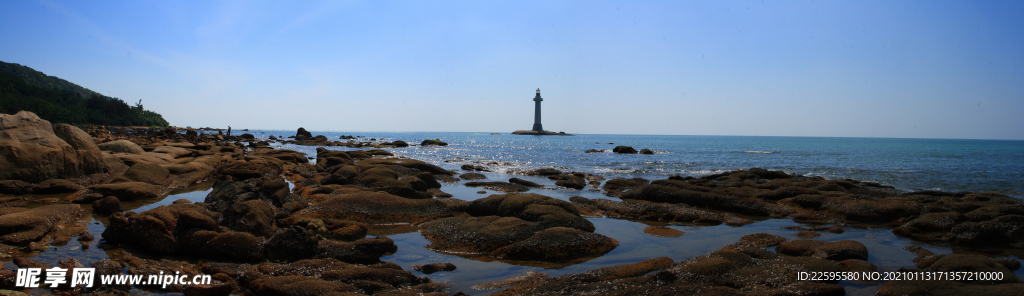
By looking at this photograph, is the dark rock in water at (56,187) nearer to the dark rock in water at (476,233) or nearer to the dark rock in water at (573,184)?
the dark rock in water at (476,233)

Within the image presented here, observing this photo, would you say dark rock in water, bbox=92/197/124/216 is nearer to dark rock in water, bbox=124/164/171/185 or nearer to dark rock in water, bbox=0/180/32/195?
dark rock in water, bbox=0/180/32/195

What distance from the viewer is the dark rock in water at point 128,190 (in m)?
11.6

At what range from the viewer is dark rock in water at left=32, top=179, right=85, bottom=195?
12055 millimetres

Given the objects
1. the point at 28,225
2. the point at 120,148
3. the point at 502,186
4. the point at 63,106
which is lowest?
the point at 502,186

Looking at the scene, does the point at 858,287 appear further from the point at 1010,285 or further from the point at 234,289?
the point at 234,289

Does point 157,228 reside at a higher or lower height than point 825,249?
higher

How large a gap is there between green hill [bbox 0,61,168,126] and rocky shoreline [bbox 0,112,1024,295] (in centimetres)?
5611

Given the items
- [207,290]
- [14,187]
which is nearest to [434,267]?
[207,290]

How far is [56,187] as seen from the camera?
484 inches

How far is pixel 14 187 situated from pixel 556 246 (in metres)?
15.2

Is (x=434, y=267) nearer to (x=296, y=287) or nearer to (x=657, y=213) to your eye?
(x=296, y=287)

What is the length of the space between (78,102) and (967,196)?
112 metres

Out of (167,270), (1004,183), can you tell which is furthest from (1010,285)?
(1004,183)

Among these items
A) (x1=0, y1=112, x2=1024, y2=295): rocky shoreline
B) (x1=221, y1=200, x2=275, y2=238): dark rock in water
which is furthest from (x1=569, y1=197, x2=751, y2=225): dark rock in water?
(x1=221, y1=200, x2=275, y2=238): dark rock in water
